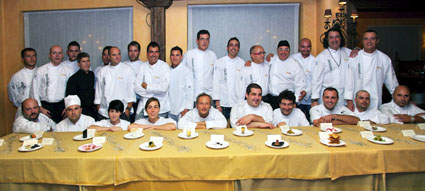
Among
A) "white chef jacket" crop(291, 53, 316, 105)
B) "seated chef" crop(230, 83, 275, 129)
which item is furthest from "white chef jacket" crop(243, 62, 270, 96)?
"seated chef" crop(230, 83, 275, 129)

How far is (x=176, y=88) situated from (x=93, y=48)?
229 centimetres

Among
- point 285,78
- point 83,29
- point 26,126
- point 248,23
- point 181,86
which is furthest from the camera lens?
point 83,29

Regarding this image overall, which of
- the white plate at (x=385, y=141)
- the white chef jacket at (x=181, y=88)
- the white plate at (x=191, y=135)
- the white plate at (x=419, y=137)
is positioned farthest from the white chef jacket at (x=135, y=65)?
the white plate at (x=419, y=137)

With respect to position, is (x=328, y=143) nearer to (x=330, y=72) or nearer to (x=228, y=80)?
(x=330, y=72)

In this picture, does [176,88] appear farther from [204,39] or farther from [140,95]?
[204,39]

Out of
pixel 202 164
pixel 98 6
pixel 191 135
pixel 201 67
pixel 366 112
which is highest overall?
pixel 98 6

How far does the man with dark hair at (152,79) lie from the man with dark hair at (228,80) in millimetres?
760

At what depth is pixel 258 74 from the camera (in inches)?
171

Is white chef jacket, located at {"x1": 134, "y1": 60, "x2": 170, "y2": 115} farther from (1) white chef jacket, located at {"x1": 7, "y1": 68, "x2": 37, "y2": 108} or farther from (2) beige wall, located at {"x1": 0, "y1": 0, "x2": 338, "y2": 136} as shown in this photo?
(1) white chef jacket, located at {"x1": 7, "y1": 68, "x2": 37, "y2": 108}

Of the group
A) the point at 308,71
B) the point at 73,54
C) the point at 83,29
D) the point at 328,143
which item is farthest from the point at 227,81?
the point at 83,29

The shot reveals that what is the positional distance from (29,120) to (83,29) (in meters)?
2.83

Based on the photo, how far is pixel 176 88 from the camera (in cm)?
450

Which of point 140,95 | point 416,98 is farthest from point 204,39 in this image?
point 416,98

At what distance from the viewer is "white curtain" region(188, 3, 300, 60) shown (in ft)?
18.1
